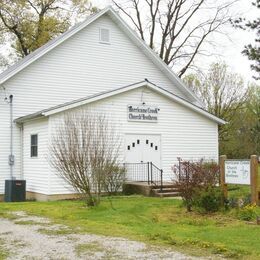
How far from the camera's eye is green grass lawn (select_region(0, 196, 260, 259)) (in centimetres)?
930

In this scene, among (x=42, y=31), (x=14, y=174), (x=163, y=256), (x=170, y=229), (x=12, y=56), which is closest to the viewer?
(x=163, y=256)

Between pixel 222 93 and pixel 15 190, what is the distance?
27684mm

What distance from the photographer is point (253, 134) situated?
143 feet

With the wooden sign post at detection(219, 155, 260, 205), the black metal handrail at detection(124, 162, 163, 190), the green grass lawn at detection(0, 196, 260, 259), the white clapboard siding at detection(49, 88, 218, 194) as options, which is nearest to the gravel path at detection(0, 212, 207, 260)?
the green grass lawn at detection(0, 196, 260, 259)

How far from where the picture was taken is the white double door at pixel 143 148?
22.8 meters

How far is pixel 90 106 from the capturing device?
70.3ft

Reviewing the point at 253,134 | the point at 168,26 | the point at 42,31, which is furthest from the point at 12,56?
the point at 253,134

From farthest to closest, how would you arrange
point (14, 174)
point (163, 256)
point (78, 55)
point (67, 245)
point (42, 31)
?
point (42, 31) → point (78, 55) → point (14, 174) → point (67, 245) → point (163, 256)

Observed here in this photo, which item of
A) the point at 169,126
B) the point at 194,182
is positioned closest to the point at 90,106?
the point at 169,126

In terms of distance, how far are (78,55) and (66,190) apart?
7.51 metres

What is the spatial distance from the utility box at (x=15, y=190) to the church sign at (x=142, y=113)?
5600 mm

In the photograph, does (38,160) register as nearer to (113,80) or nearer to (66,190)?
(66,190)

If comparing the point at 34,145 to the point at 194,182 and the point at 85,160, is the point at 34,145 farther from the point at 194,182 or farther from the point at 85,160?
the point at 194,182

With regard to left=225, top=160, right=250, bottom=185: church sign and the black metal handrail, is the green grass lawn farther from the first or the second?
the black metal handrail
